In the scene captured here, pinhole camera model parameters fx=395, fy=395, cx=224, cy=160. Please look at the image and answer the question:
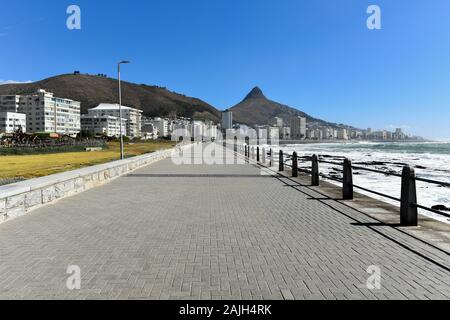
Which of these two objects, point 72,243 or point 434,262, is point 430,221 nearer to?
point 434,262

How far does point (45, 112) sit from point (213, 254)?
554 ft

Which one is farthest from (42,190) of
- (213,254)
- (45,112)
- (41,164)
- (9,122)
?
(45,112)

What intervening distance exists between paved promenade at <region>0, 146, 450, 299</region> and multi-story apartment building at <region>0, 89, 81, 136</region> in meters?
156

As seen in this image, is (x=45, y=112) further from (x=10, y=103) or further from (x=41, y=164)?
(x=41, y=164)

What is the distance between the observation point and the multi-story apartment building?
158 metres

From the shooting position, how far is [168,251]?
18.4 ft

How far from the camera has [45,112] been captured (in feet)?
516

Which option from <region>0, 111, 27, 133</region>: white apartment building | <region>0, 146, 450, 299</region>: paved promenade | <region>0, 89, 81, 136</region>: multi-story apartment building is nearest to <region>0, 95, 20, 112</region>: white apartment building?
<region>0, 89, 81, 136</region>: multi-story apartment building

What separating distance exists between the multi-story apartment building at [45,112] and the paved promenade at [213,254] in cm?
15554

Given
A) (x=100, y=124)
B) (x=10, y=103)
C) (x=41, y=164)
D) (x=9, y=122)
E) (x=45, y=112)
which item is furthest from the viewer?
(x=100, y=124)

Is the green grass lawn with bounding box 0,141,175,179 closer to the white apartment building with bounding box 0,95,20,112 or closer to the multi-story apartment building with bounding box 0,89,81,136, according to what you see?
the multi-story apartment building with bounding box 0,89,81,136

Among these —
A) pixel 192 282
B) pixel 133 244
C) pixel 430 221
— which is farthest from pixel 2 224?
pixel 430 221

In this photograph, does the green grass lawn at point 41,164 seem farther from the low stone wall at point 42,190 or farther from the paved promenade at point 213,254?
the paved promenade at point 213,254

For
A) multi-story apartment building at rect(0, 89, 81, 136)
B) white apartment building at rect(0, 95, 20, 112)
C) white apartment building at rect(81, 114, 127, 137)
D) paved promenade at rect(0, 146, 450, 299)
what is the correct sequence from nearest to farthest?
paved promenade at rect(0, 146, 450, 299)
multi-story apartment building at rect(0, 89, 81, 136)
white apartment building at rect(0, 95, 20, 112)
white apartment building at rect(81, 114, 127, 137)
